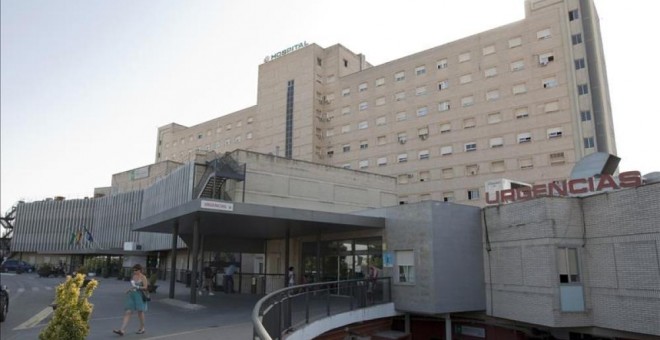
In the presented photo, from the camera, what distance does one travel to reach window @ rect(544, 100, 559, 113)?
1599 inches

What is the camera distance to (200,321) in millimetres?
13312

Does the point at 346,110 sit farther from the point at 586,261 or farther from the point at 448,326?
the point at 586,261

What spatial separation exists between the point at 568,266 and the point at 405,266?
5.63m

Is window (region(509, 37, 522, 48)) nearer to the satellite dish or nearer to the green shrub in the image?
the satellite dish

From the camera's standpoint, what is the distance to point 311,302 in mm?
12750

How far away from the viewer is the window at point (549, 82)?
41.1 meters

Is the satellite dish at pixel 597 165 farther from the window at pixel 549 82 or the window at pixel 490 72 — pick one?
the window at pixel 490 72

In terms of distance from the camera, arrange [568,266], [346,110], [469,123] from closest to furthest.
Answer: [568,266] → [469,123] → [346,110]

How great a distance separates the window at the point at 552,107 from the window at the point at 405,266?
2874 centimetres

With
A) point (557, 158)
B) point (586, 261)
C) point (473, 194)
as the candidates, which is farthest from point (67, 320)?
point (473, 194)

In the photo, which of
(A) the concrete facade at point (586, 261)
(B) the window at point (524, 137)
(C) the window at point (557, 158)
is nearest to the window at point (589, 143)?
(C) the window at point (557, 158)

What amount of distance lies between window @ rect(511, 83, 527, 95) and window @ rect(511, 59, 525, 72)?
1.49 meters

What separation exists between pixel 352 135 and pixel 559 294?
133 feet

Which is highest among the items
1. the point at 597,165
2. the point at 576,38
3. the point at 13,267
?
the point at 576,38
